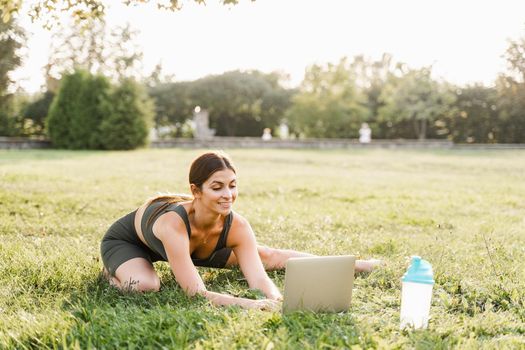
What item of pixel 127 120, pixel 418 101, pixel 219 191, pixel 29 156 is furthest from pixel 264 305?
pixel 418 101

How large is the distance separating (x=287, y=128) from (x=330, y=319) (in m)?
38.8

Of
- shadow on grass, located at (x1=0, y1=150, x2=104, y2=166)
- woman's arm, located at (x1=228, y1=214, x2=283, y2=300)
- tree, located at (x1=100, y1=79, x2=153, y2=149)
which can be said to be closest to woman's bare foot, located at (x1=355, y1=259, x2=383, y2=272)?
woman's arm, located at (x1=228, y1=214, x2=283, y2=300)

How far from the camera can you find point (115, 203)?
778cm

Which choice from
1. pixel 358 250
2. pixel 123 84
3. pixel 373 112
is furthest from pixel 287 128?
pixel 358 250

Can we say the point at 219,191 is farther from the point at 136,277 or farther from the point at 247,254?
the point at 136,277

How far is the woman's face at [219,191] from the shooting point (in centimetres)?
357

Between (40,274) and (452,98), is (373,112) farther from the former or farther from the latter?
(40,274)

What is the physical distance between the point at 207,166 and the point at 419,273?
1.41m

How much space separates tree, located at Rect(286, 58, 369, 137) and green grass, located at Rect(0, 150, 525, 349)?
75.0 ft

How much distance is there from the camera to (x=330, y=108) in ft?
110

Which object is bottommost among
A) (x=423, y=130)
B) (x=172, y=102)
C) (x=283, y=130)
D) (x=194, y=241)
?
(x=194, y=241)

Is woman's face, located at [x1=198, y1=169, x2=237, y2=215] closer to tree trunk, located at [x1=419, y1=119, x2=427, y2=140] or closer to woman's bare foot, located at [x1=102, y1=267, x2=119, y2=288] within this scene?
woman's bare foot, located at [x1=102, y1=267, x2=119, y2=288]

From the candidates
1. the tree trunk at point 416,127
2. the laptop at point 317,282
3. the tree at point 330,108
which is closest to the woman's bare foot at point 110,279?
the laptop at point 317,282

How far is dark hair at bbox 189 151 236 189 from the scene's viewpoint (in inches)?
141
